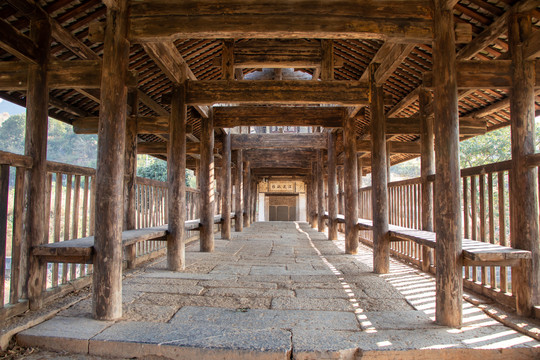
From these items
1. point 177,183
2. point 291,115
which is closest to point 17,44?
point 177,183

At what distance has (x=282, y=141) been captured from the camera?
1101 centimetres

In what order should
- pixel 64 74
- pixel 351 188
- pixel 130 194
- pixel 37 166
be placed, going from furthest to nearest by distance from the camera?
pixel 351 188, pixel 130 194, pixel 64 74, pixel 37 166

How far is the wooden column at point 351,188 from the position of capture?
7.38 m

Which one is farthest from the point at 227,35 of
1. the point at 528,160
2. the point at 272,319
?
the point at 528,160

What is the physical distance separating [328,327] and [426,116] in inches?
176

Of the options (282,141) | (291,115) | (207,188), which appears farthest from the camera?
(282,141)

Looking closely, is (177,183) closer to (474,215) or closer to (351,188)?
(351,188)

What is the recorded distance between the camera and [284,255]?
734 centimetres

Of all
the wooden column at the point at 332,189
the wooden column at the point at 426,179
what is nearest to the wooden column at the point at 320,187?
the wooden column at the point at 332,189

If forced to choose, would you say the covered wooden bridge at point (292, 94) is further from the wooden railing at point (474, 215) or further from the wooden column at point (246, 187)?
the wooden column at point (246, 187)

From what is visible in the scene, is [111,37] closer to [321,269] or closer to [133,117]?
[133,117]

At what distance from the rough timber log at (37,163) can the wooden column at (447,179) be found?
4168 millimetres

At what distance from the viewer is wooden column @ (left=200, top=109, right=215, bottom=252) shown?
7.68 meters

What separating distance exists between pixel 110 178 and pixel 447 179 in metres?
3.39
